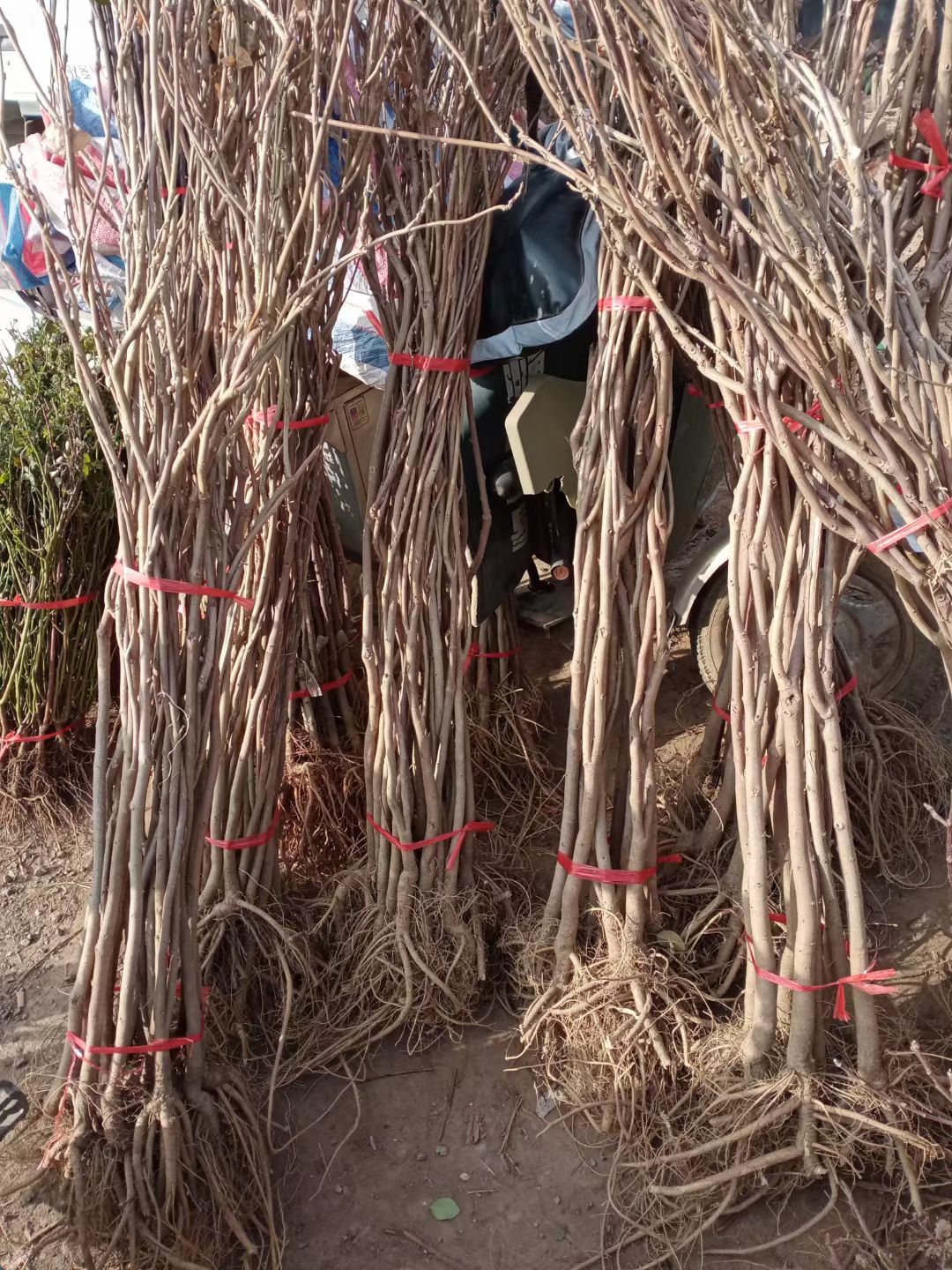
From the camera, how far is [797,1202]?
6.57ft

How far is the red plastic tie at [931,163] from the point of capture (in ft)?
4.86

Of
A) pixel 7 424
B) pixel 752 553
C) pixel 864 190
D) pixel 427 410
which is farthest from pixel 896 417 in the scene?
pixel 7 424

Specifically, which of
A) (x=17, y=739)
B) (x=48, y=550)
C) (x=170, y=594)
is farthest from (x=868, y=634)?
(x=17, y=739)

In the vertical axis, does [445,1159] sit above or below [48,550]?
below

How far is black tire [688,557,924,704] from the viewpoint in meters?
3.19

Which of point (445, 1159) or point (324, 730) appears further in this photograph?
point (324, 730)

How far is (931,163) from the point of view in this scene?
5.16ft

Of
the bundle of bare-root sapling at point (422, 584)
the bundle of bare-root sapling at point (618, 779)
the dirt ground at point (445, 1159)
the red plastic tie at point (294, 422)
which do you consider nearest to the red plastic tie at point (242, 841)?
the bundle of bare-root sapling at point (422, 584)

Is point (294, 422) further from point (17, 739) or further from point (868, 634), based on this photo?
point (868, 634)

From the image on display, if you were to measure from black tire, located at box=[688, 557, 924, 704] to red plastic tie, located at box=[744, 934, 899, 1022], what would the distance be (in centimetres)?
127

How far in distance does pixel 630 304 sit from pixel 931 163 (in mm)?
729

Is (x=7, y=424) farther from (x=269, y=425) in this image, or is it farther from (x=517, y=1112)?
(x=517, y=1112)

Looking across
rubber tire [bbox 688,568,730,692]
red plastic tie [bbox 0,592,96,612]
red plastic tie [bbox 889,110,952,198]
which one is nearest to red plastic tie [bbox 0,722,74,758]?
red plastic tie [bbox 0,592,96,612]

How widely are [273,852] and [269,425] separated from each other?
3.54 feet
